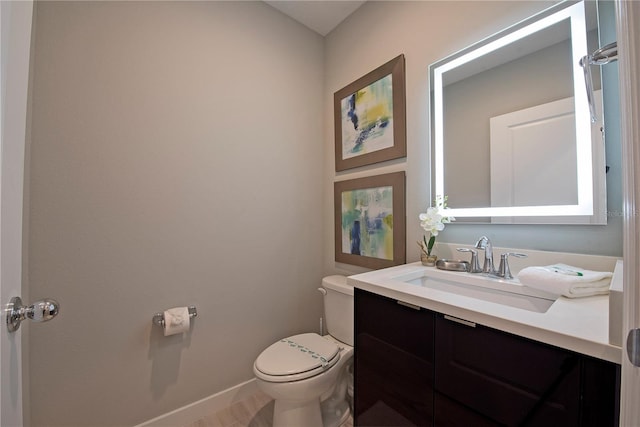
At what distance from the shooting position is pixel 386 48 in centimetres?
152

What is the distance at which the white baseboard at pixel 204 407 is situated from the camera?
1300 millimetres

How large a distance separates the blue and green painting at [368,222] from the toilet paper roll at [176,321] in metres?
1.04

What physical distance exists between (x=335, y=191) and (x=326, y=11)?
1.25 meters

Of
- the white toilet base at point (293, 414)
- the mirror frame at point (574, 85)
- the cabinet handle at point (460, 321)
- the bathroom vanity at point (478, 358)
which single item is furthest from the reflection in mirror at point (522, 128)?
the white toilet base at point (293, 414)

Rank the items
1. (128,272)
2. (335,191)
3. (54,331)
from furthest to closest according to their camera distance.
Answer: (335,191), (128,272), (54,331)

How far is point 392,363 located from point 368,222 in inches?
34.6

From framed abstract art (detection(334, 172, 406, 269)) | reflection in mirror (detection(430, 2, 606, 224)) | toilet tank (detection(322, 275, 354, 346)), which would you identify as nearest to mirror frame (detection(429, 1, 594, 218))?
reflection in mirror (detection(430, 2, 606, 224))

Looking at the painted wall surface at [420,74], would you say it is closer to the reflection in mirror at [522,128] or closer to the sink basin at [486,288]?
the reflection in mirror at [522,128]

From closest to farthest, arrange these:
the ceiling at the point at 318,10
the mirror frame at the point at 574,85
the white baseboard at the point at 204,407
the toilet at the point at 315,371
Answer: the mirror frame at the point at 574,85
the toilet at the point at 315,371
the white baseboard at the point at 204,407
the ceiling at the point at 318,10

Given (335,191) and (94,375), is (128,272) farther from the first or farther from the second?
(335,191)

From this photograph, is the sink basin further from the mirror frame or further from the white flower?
the mirror frame

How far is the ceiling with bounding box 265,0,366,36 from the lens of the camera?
1.64 metres

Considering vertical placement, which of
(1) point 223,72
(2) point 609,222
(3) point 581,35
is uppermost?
(1) point 223,72

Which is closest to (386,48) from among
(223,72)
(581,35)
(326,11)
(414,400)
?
(326,11)
